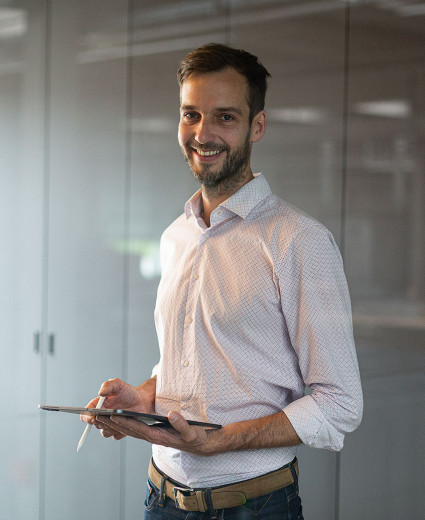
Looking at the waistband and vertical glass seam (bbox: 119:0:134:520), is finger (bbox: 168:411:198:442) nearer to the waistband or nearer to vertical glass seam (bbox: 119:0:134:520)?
the waistband

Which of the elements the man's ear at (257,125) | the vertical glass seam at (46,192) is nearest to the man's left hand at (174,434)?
the man's ear at (257,125)

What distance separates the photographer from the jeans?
1.82 m

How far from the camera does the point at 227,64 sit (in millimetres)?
1992

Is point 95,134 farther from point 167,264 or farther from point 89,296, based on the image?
point 167,264

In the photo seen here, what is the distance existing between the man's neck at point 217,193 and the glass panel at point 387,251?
59 cm

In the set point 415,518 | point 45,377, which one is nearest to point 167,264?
point 415,518

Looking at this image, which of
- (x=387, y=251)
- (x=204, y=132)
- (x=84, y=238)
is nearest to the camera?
(x=204, y=132)

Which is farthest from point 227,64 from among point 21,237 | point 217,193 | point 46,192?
point 21,237

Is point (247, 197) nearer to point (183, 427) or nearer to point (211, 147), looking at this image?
point (211, 147)

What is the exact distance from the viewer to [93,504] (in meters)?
3.67

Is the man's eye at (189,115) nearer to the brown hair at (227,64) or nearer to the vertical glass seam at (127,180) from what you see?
the brown hair at (227,64)

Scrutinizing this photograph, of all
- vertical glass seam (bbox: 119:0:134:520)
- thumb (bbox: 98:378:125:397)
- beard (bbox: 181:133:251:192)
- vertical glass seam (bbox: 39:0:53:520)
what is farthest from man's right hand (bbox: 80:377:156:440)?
vertical glass seam (bbox: 39:0:53:520)

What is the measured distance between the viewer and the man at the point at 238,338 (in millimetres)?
1765

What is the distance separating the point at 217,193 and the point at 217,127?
0.57ft
